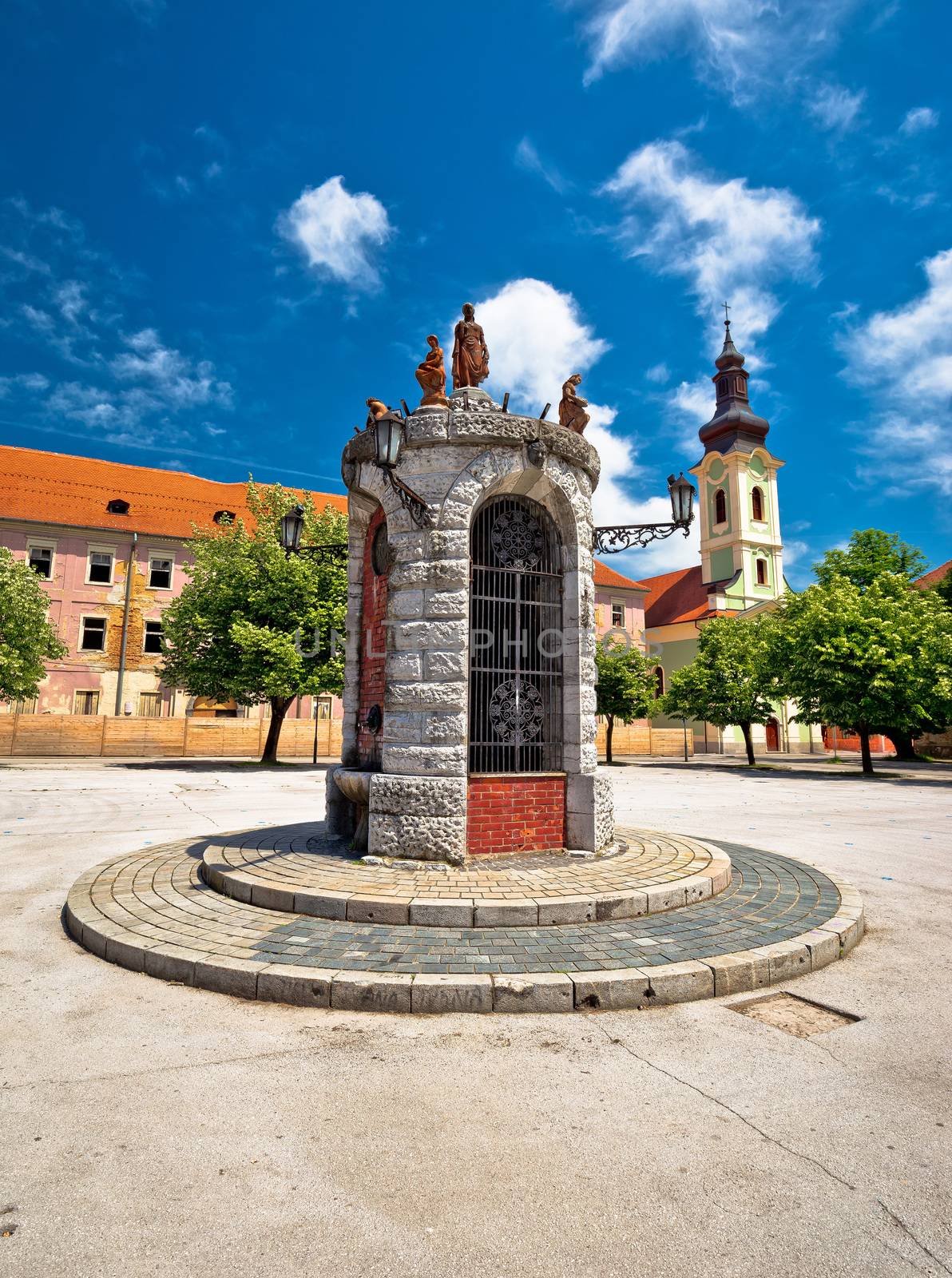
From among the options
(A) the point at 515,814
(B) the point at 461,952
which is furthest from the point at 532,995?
(A) the point at 515,814

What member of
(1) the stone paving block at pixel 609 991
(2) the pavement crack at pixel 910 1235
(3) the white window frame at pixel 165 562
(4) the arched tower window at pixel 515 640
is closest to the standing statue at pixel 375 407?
(4) the arched tower window at pixel 515 640

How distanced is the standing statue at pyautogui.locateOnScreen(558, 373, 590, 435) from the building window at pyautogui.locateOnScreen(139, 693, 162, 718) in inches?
1285

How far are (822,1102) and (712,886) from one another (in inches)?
122

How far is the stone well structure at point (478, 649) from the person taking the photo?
6887 mm

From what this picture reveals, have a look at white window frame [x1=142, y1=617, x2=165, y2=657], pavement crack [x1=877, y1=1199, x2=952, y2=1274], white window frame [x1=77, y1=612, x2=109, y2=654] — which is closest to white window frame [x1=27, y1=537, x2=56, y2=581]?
white window frame [x1=77, y1=612, x2=109, y2=654]

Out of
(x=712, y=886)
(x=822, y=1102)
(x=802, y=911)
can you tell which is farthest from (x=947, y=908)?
(x=822, y=1102)

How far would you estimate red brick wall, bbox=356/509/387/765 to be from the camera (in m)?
8.03

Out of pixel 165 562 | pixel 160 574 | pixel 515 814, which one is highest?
pixel 165 562

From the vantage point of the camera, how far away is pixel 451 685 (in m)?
6.95

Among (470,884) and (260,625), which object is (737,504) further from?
(470,884)

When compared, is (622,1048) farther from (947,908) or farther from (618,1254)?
(947,908)

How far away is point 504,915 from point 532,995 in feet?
3.67

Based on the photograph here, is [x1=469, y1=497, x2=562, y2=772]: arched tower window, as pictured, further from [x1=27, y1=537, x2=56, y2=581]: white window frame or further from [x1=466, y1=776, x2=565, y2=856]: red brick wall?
[x1=27, y1=537, x2=56, y2=581]: white window frame

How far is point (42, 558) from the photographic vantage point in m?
34.9
